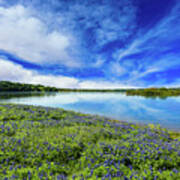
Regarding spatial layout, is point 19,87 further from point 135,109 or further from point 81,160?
point 81,160

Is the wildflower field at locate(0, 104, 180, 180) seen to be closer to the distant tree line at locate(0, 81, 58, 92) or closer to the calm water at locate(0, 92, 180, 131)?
the calm water at locate(0, 92, 180, 131)

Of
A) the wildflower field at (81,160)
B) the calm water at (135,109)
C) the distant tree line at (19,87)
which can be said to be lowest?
the calm water at (135,109)

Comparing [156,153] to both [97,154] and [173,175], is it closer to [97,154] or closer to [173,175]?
[173,175]

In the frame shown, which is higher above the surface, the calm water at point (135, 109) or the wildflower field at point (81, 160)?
the wildflower field at point (81, 160)

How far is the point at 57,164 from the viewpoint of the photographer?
4070 millimetres

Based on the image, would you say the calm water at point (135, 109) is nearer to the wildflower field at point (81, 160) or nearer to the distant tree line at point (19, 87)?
the wildflower field at point (81, 160)

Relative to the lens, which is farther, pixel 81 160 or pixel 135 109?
pixel 135 109

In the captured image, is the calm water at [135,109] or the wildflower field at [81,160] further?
the calm water at [135,109]

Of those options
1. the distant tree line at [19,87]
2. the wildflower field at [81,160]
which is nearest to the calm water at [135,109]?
the wildflower field at [81,160]

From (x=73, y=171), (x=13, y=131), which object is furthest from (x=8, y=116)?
(x=73, y=171)

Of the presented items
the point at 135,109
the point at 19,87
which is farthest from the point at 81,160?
the point at 19,87

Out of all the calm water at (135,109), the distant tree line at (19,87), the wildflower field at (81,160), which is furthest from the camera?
the distant tree line at (19,87)

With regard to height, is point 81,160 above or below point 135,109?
above

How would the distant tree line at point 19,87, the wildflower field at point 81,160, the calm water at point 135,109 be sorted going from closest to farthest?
the wildflower field at point 81,160
the calm water at point 135,109
the distant tree line at point 19,87
